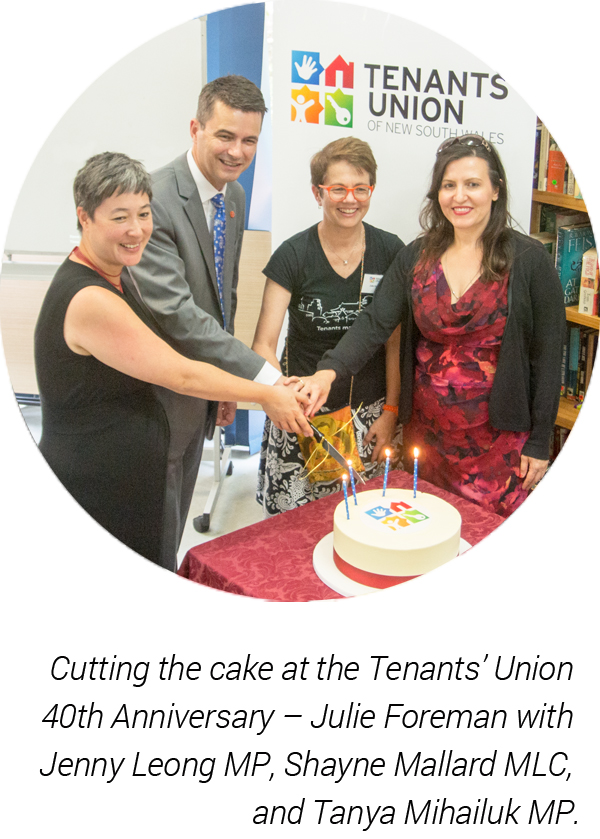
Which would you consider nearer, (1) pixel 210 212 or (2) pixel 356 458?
(1) pixel 210 212

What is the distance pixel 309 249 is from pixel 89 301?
437mm

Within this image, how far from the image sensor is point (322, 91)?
1.71m

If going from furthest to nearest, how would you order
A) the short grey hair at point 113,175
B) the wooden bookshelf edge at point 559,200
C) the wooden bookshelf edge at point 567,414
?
the wooden bookshelf edge at point 567,414 → the wooden bookshelf edge at point 559,200 → the short grey hair at point 113,175

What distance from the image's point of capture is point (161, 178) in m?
1.65

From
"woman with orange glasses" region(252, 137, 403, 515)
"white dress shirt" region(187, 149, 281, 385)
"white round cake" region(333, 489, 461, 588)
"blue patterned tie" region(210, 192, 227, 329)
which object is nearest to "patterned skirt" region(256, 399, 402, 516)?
"woman with orange glasses" region(252, 137, 403, 515)

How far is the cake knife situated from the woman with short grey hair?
0.03 metres

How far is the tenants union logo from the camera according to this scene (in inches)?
66.9

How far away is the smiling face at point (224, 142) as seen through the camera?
166cm

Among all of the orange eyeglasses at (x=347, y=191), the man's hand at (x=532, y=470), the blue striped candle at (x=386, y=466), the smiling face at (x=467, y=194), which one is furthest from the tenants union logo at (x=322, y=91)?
the man's hand at (x=532, y=470)

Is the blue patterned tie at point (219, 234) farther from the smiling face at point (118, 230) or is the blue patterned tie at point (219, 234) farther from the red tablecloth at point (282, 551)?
the red tablecloth at point (282, 551)

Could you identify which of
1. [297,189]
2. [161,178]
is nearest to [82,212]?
[161,178]

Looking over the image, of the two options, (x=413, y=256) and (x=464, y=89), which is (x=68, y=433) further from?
(x=464, y=89)

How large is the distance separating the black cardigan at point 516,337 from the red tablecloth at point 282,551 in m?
0.22

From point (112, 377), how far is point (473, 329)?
28.2 inches
